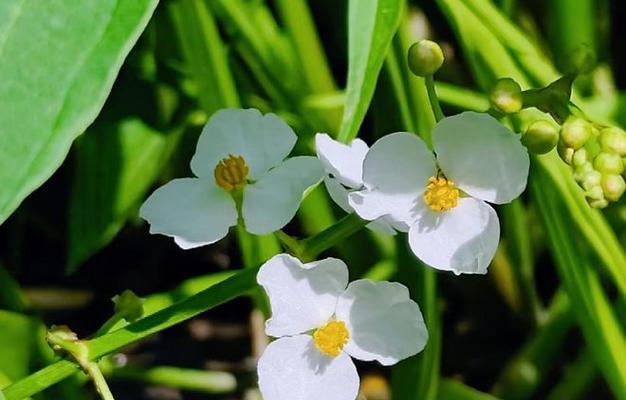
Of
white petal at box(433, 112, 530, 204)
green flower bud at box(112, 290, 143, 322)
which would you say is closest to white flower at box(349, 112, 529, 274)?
white petal at box(433, 112, 530, 204)

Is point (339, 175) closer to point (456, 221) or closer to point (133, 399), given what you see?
point (456, 221)

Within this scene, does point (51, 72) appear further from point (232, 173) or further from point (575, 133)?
point (575, 133)

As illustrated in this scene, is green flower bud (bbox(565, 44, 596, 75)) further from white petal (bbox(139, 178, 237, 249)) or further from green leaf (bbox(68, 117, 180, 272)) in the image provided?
green leaf (bbox(68, 117, 180, 272))

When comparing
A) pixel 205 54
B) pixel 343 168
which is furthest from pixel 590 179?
pixel 205 54

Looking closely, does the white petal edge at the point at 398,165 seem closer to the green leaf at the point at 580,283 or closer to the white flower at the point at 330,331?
the white flower at the point at 330,331

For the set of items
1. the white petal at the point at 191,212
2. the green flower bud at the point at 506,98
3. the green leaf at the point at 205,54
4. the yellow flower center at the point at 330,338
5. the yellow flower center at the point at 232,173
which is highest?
the green flower bud at the point at 506,98

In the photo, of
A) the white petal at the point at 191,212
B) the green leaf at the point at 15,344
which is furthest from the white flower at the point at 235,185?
the green leaf at the point at 15,344
